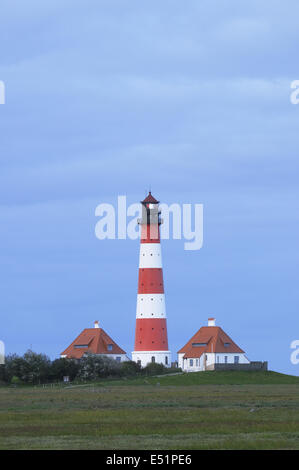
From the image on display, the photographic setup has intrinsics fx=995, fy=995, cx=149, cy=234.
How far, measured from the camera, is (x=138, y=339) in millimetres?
86250

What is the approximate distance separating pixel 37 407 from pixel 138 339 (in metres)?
42.3

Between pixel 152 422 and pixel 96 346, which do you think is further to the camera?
pixel 96 346

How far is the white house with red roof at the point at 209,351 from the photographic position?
90750mm

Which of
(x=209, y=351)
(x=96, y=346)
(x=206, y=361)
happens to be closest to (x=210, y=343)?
(x=209, y=351)

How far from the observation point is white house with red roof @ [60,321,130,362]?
9275 cm

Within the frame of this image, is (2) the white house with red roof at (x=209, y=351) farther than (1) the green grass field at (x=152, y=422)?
Yes

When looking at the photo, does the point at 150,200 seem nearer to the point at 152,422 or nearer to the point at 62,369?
the point at 62,369

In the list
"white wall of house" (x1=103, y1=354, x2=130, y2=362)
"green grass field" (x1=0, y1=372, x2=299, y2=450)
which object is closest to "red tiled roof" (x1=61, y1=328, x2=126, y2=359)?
"white wall of house" (x1=103, y1=354, x2=130, y2=362)

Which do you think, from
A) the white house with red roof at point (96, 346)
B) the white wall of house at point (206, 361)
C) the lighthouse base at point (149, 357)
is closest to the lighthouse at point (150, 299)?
the lighthouse base at point (149, 357)

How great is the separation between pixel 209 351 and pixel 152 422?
57.0 m

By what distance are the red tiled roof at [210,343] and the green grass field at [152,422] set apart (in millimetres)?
37147

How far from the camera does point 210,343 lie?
9150 centimetres

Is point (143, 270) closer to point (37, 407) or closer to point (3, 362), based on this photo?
point (3, 362)

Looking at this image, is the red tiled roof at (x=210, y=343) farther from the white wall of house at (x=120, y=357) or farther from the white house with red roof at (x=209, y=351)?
the white wall of house at (x=120, y=357)
